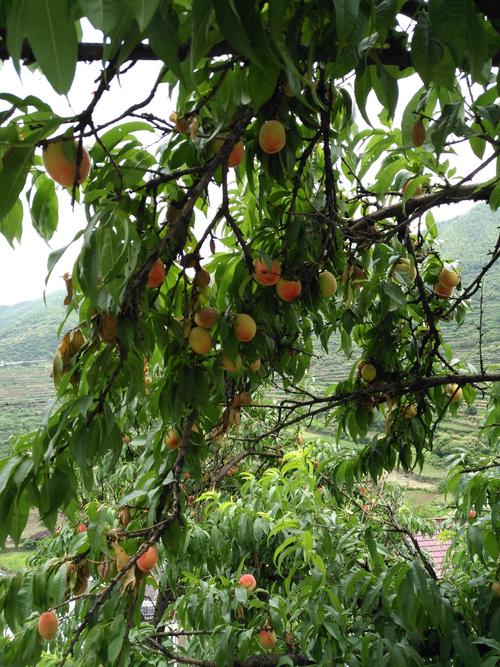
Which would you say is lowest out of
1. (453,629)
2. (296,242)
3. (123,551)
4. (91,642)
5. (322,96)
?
(453,629)

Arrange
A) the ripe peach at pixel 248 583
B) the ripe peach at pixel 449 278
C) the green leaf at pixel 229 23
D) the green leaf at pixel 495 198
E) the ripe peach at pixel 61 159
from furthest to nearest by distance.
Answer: the ripe peach at pixel 248 583 < the ripe peach at pixel 449 278 < the green leaf at pixel 495 198 < the ripe peach at pixel 61 159 < the green leaf at pixel 229 23

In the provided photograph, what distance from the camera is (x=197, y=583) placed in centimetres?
182

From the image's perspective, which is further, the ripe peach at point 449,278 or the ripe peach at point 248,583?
the ripe peach at point 248,583

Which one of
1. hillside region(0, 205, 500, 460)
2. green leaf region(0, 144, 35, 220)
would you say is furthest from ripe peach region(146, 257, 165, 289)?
hillside region(0, 205, 500, 460)

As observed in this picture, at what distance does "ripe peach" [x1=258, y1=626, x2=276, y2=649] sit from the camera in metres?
1.68

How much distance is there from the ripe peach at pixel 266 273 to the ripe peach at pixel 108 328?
1.25ft

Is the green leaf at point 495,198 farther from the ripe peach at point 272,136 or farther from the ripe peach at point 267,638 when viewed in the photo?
the ripe peach at point 267,638

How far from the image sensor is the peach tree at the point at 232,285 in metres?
0.60

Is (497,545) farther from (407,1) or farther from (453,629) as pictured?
(407,1)

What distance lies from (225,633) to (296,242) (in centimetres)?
102

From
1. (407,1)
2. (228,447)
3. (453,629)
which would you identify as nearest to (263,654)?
(453,629)

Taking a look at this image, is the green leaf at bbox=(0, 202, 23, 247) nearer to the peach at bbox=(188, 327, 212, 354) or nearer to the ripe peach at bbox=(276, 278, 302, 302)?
the peach at bbox=(188, 327, 212, 354)

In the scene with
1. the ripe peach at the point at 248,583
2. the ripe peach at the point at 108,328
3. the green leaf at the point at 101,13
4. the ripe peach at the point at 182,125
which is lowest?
the ripe peach at the point at 248,583

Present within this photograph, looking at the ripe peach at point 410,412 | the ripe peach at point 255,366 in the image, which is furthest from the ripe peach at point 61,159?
the ripe peach at point 410,412
